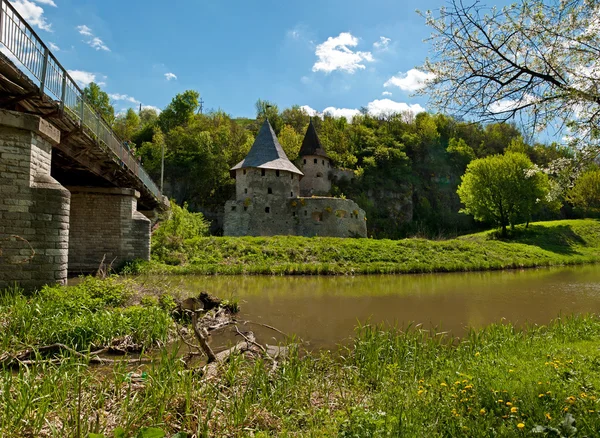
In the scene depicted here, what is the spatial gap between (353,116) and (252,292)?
49545 mm

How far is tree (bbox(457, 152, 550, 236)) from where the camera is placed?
36.6m

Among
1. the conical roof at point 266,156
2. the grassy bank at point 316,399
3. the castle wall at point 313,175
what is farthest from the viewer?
the castle wall at point 313,175

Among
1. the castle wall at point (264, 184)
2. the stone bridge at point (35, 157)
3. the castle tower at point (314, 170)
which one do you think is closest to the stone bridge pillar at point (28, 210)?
the stone bridge at point (35, 157)

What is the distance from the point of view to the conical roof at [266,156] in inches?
1275

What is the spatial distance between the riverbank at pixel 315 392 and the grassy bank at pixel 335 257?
12.2 m

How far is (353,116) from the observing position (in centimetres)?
5741

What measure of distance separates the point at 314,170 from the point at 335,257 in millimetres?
21154

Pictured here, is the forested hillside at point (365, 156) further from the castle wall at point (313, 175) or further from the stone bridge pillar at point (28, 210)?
the stone bridge pillar at point (28, 210)

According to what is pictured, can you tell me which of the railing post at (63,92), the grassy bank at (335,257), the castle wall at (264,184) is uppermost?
the castle wall at (264,184)

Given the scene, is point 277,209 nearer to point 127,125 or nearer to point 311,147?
point 311,147

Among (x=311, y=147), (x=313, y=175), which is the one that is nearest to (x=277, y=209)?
(x=313, y=175)

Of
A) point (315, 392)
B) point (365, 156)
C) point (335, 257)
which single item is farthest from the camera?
point (365, 156)

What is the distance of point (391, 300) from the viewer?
11.3 m

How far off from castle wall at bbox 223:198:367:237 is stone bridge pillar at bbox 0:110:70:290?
23.6 metres
